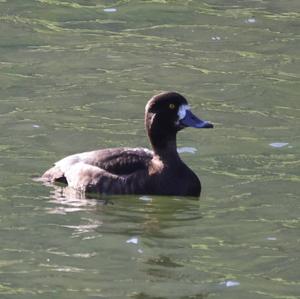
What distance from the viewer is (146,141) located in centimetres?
1681

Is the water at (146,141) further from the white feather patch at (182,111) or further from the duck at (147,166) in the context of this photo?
the white feather patch at (182,111)

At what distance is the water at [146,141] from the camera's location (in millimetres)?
12023

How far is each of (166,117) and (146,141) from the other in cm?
154

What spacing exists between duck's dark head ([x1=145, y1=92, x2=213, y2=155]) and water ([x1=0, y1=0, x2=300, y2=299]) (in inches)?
20.6

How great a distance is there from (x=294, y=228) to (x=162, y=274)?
5.89ft

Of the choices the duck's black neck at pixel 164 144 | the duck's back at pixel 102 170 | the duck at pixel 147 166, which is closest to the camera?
the duck at pixel 147 166

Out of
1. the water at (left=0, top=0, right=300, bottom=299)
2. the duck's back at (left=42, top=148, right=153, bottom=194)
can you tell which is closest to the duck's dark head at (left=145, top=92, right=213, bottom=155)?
the duck's back at (left=42, top=148, right=153, bottom=194)

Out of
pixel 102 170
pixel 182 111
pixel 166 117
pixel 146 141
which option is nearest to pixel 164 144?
pixel 166 117

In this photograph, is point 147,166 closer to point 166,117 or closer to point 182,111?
point 166,117

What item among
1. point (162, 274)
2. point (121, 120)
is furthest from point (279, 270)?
point (121, 120)

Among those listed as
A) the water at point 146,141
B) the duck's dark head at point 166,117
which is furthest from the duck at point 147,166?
the water at point 146,141

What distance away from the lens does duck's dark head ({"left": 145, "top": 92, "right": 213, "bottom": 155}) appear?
602 inches

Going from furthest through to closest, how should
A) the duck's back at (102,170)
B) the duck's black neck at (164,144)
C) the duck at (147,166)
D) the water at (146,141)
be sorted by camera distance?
the duck's black neck at (164,144) < the duck's back at (102,170) < the duck at (147,166) < the water at (146,141)

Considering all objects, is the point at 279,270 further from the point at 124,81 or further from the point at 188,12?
the point at 188,12
